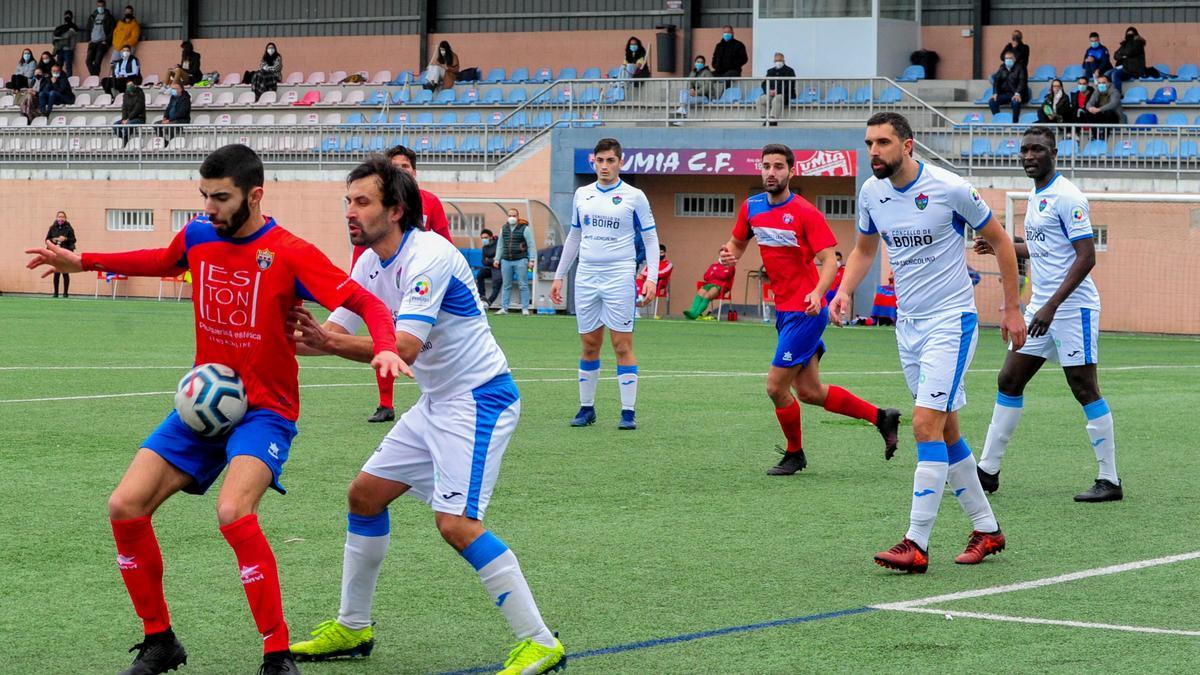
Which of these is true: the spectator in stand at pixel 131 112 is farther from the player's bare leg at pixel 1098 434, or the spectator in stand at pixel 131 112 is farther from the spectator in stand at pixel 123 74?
the player's bare leg at pixel 1098 434

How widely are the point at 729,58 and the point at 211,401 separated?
32881 millimetres

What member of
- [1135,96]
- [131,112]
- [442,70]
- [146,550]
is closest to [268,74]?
[131,112]

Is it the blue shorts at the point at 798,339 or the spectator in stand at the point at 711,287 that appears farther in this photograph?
the spectator in stand at the point at 711,287

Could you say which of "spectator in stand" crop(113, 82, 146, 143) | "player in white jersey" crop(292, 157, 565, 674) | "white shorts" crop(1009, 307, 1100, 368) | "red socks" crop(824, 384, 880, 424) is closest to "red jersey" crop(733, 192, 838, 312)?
"red socks" crop(824, 384, 880, 424)

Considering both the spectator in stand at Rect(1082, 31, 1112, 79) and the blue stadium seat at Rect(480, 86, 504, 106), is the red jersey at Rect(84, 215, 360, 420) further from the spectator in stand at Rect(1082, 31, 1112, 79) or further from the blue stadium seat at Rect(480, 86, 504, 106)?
the blue stadium seat at Rect(480, 86, 504, 106)

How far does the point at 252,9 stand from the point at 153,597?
1764 inches

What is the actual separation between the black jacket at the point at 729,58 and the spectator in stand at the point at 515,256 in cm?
619

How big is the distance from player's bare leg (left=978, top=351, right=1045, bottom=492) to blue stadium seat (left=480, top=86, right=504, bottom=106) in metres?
30.1

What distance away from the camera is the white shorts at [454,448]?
225 inches

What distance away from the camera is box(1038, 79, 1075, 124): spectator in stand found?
3170 centimetres

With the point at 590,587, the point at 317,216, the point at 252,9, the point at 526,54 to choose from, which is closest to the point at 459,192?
the point at 317,216

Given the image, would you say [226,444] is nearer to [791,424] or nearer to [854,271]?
[854,271]

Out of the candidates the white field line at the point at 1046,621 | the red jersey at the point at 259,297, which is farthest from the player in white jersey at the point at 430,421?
the white field line at the point at 1046,621

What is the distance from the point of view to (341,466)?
11.0m
